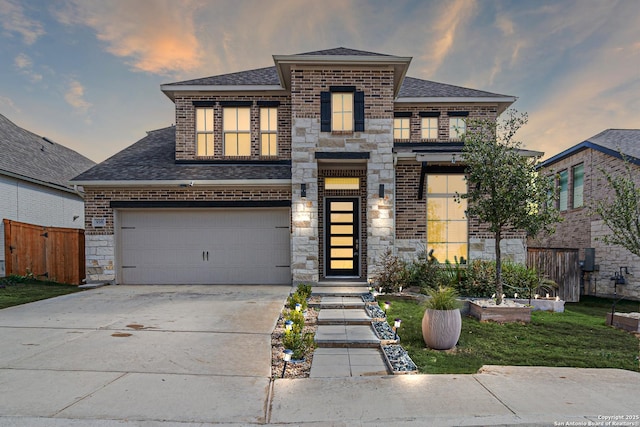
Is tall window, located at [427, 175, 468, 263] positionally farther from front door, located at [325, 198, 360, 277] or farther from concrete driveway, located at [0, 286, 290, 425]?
concrete driveway, located at [0, 286, 290, 425]

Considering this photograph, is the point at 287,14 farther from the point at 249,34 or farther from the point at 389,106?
the point at 389,106

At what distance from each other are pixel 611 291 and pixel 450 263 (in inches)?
249

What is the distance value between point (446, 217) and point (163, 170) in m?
9.05

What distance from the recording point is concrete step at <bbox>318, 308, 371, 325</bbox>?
6289mm

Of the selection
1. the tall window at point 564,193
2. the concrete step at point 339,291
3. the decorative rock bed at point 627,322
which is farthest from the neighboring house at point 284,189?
the tall window at point 564,193

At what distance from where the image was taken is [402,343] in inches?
203

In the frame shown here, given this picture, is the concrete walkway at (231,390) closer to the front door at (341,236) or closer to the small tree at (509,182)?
the small tree at (509,182)

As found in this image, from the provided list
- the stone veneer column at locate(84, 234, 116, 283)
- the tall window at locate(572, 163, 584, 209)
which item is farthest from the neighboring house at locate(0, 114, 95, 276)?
the tall window at locate(572, 163, 584, 209)

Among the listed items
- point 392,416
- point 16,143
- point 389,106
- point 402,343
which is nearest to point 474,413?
point 392,416

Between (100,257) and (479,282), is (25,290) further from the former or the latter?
(479,282)

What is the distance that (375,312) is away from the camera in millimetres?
6805

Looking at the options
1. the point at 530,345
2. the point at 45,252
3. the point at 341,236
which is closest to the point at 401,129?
the point at 341,236

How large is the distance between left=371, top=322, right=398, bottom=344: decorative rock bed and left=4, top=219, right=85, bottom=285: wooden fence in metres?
10.5

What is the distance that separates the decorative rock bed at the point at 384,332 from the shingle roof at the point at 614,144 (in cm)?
1016
